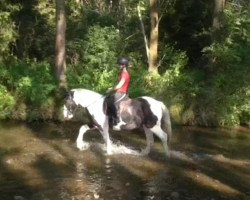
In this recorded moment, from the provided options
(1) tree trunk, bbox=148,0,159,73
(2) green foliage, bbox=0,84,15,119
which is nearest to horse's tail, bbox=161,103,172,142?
(2) green foliage, bbox=0,84,15,119

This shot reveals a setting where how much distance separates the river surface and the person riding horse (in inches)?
44.7

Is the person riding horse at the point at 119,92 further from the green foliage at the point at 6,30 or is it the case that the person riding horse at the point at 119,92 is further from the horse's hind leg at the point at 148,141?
the green foliage at the point at 6,30

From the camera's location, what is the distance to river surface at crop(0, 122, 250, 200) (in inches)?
403

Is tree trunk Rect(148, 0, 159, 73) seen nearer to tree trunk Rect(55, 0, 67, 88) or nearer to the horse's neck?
tree trunk Rect(55, 0, 67, 88)

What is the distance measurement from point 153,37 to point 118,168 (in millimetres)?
11271

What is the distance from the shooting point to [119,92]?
12.9 meters

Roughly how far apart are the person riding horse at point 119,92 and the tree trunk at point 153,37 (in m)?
9.06

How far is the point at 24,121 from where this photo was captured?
60.1 feet

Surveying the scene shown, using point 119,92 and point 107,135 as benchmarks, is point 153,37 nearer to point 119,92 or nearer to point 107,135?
point 119,92

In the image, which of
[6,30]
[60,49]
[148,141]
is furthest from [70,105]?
[6,30]

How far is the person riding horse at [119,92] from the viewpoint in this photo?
12.6 meters

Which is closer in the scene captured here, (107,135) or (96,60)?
(107,135)

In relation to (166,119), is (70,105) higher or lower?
higher

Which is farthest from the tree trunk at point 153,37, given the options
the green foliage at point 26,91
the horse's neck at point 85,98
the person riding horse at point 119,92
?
the person riding horse at point 119,92
